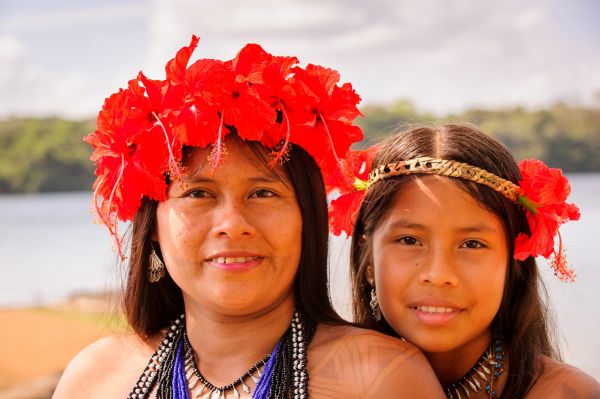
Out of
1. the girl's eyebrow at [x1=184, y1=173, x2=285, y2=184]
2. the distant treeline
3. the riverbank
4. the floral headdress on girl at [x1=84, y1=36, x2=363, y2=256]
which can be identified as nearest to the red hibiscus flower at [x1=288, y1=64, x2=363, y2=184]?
the floral headdress on girl at [x1=84, y1=36, x2=363, y2=256]

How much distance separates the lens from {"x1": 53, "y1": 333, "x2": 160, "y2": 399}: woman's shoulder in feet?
9.60

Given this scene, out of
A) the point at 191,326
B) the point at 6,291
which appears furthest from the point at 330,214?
the point at 6,291

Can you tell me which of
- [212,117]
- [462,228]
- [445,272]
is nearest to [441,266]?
[445,272]

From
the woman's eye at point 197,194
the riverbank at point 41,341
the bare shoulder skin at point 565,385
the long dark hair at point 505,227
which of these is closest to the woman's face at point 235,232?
the woman's eye at point 197,194

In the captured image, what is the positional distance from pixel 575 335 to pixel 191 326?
5.68 m

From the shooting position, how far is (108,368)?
3004 millimetres

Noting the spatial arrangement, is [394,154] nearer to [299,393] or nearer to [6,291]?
[299,393]

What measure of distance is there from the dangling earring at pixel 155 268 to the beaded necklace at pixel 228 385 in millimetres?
174

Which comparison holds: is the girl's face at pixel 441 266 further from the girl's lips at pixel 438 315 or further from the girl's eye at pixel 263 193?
the girl's eye at pixel 263 193

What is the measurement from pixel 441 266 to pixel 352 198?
1.91 ft

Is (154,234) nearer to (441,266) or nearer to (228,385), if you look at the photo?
(228,385)

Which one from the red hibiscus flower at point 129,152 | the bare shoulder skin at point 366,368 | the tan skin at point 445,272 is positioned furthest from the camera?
the tan skin at point 445,272

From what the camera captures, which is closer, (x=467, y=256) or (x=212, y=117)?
(x=212, y=117)

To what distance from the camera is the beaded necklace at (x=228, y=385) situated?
2.58 meters
